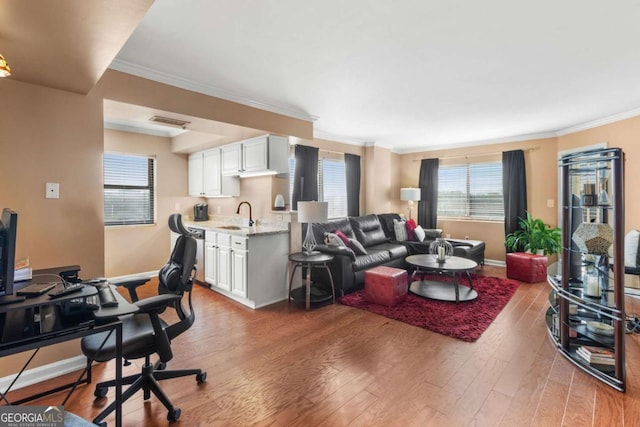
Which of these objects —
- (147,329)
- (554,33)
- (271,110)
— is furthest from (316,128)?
(147,329)

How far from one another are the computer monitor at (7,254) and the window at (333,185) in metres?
4.51

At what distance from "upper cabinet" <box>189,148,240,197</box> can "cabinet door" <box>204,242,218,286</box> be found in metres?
0.97

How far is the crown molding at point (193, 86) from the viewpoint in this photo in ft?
8.52

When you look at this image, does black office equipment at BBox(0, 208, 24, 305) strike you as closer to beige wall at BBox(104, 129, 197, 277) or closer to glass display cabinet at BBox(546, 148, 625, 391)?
glass display cabinet at BBox(546, 148, 625, 391)

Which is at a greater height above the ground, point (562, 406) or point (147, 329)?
point (147, 329)

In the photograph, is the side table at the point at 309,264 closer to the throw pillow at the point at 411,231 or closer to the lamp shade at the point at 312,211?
the lamp shade at the point at 312,211

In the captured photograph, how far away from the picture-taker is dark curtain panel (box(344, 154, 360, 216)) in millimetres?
6102

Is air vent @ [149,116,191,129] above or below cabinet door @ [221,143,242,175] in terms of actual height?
above

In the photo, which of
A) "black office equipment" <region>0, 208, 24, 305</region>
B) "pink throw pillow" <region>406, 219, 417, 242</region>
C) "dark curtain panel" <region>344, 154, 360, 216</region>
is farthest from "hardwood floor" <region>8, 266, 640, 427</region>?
"dark curtain panel" <region>344, 154, 360, 216</region>

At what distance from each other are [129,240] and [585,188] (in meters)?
5.91

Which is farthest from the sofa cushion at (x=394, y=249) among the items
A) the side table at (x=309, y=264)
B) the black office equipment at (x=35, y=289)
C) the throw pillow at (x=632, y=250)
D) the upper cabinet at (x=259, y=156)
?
the black office equipment at (x=35, y=289)

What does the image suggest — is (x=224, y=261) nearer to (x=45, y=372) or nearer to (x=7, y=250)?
(x=45, y=372)

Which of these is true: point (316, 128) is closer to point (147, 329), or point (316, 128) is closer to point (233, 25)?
point (233, 25)

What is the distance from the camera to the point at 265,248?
373cm
